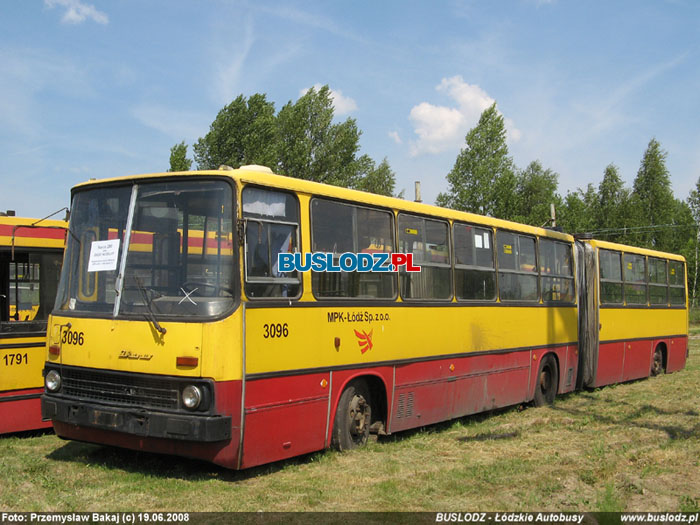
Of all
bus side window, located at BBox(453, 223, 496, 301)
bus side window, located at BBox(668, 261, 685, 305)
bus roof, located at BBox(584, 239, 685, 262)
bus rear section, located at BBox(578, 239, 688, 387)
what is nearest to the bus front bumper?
bus side window, located at BBox(453, 223, 496, 301)

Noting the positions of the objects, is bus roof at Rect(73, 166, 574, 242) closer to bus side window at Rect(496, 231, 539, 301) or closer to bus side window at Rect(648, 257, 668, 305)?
bus side window at Rect(496, 231, 539, 301)

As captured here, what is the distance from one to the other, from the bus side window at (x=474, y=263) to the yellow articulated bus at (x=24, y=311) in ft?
17.5

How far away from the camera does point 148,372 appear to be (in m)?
6.62

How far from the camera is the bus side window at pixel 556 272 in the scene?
12930 mm

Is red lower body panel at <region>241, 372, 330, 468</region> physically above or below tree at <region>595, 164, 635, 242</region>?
below

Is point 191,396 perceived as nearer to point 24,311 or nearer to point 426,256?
point 24,311

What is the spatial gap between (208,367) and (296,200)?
2036mm

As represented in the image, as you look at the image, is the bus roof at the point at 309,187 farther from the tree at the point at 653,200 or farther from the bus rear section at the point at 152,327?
the tree at the point at 653,200

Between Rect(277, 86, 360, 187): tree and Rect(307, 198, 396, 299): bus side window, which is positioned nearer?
Rect(307, 198, 396, 299): bus side window

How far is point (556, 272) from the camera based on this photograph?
13.4 m

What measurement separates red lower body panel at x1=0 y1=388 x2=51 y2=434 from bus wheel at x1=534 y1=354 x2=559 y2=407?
313 inches

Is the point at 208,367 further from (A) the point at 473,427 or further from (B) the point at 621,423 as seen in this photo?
(B) the point at 621,423

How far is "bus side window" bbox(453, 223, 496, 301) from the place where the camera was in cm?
1041

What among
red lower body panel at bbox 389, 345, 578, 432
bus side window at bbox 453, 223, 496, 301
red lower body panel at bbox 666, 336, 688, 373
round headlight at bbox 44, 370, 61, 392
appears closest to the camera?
round headlight at bbox 44, 370, 61, 392
